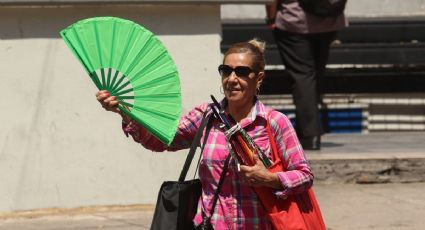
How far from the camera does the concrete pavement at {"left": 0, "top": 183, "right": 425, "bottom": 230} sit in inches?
271

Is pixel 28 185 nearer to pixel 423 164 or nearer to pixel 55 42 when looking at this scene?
pixel 55 42

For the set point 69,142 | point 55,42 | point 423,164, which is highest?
point 55,42

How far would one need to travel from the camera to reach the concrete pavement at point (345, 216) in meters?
6.89

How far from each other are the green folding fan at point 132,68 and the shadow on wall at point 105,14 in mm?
2890

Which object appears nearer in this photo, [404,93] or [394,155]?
[394,155]

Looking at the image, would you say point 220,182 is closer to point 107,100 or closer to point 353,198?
point 107,100

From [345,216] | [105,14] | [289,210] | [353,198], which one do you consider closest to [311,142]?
[353,198]

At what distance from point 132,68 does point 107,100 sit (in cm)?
18

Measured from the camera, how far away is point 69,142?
7.14 meters

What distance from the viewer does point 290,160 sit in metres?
4.07

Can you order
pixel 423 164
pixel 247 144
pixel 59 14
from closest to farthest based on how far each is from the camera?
pixel 247 144 < pixel 59 14 < pixel 423 164

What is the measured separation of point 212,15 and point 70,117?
1.22 m

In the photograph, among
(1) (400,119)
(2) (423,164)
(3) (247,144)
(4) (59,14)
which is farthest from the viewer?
(1) (400,119)

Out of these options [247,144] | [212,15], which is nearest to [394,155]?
[212,15]
